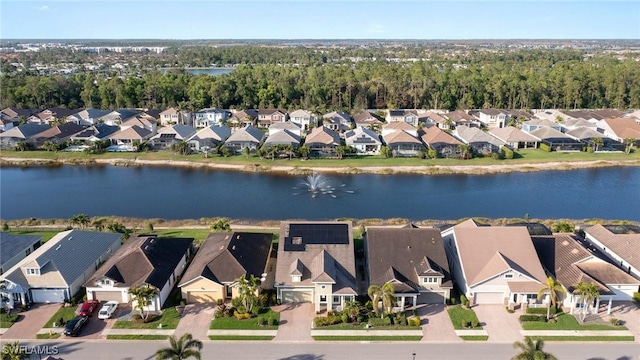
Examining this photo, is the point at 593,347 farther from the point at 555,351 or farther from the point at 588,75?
the point at 588,75

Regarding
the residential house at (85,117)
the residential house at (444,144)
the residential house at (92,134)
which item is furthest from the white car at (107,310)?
the residential house at (85,117)

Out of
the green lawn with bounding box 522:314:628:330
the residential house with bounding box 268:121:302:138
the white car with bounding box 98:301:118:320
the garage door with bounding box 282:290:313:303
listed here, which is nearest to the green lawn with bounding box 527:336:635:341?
the green lawn with bounding box 522:314:628:330

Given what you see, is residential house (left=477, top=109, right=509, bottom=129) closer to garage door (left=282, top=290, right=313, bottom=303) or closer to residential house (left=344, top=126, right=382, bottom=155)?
residential house (left=344, top=126, right=382, bottom=155)

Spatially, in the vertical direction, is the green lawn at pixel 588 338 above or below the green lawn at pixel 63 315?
below

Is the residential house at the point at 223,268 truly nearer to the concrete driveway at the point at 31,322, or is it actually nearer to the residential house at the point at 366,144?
the concrete driveway at the point at 31,322

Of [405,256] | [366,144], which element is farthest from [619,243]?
[366,144]

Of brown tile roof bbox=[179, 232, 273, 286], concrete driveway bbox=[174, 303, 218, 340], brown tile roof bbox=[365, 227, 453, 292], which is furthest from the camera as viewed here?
brown tile roof bbox=[179, 232, 273, 286]

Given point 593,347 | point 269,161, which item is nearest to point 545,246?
point 593,347
